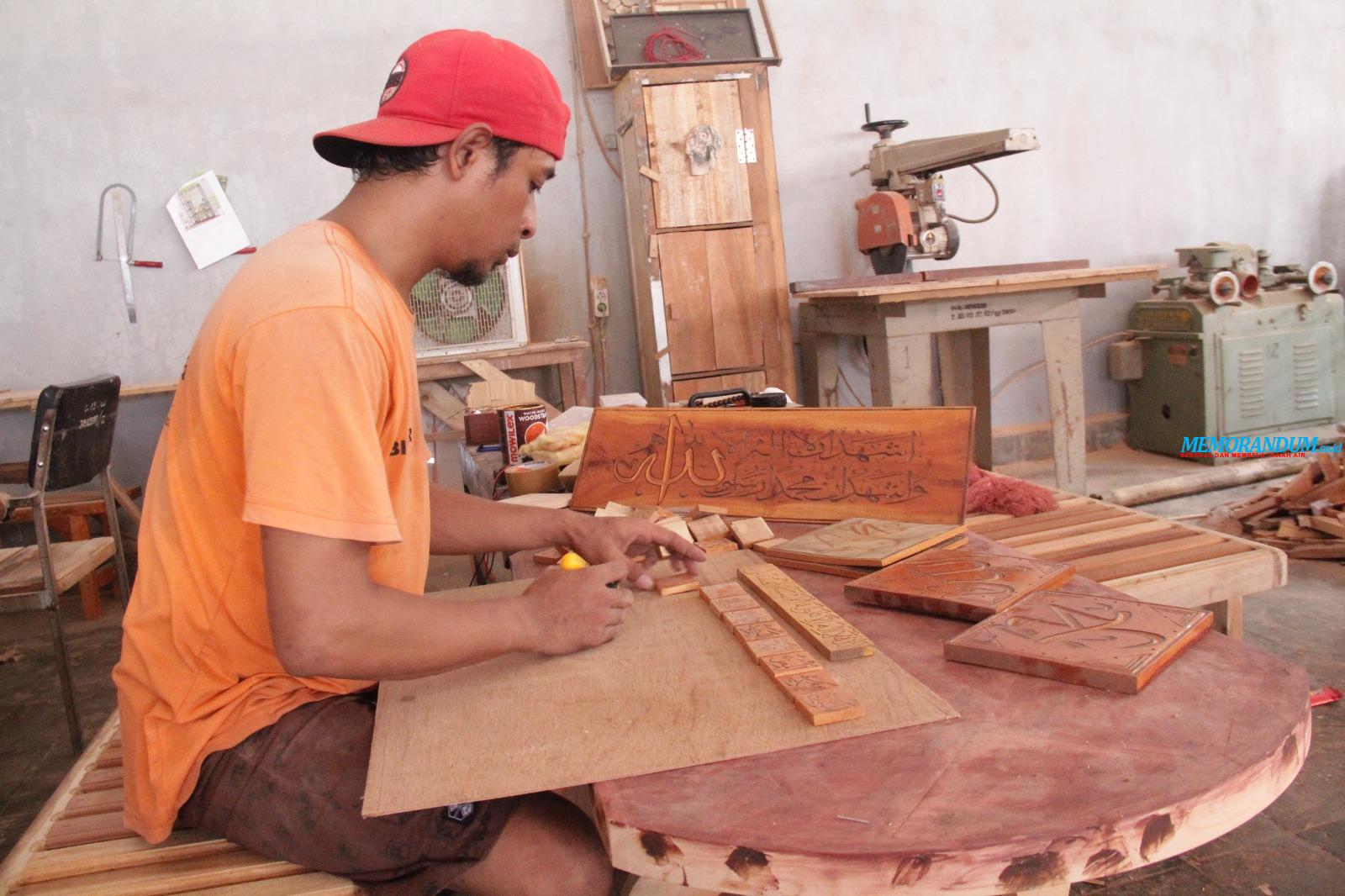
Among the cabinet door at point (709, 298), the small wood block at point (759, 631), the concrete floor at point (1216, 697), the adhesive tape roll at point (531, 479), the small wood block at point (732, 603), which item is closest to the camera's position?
the small wood block at point (759, 631)

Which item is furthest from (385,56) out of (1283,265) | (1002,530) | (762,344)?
(1283,265)

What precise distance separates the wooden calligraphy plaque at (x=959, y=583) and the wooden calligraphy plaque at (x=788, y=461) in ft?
1.02

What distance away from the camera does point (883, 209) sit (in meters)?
4.43

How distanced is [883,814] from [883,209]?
4000mm

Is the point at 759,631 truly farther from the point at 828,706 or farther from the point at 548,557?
the point at 548,557

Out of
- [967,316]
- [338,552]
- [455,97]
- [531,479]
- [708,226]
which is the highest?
[708,226]

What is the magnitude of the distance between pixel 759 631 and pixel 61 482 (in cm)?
290

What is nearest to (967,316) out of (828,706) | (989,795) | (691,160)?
(691,160)

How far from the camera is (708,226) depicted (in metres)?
4.50

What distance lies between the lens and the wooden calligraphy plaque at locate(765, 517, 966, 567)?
4.56 feet

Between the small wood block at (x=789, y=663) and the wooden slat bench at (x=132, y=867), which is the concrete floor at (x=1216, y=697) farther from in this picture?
the wooden slat bench at (x=132, y=867)

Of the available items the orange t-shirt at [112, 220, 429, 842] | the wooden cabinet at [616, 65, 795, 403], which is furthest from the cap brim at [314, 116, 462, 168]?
the wooden cabinet at [616, 65, 795, 403]

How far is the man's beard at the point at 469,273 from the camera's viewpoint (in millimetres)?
1358

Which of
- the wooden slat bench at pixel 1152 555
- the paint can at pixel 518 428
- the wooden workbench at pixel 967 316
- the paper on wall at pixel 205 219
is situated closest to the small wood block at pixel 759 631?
the wooden slat bench at pixel 1152 555
